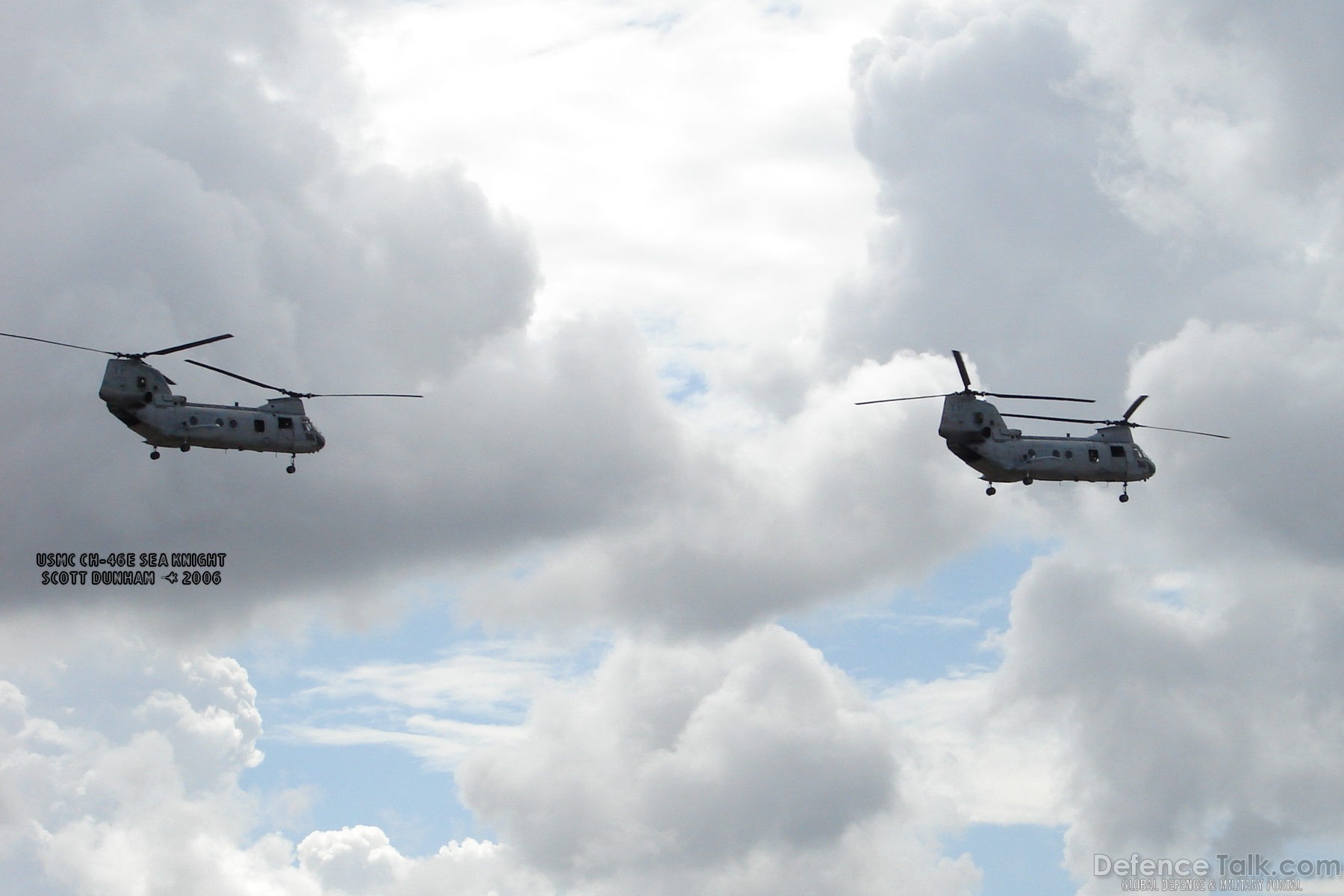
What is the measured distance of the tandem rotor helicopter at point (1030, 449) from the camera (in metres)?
146

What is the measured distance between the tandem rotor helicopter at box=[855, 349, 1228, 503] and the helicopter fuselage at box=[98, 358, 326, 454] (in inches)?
2341

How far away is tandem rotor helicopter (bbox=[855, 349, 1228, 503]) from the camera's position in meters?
146

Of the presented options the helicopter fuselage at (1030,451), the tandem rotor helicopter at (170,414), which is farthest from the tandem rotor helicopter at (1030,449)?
the tandem rotor helicopter at (170,414)

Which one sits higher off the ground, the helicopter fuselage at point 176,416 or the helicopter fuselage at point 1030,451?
the helicopter fuselage at point 1030,451

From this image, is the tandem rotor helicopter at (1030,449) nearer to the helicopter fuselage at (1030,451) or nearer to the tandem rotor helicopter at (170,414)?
the helicopter fuselage at (1030,451)

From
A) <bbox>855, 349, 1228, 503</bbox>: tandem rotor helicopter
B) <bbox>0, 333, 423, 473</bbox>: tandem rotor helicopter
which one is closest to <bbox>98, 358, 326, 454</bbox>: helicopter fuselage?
<bbox>0, 333, 423, 473</bbox>: tandem rotor helicopter

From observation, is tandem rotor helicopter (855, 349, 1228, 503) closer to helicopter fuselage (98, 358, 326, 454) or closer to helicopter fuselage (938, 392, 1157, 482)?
helicopter fuselage (938, 392, 1157, 482)

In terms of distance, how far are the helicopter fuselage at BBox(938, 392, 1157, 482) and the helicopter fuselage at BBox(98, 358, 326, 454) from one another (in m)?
59.5

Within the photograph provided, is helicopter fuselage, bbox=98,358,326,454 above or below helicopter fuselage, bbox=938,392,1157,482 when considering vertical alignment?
below

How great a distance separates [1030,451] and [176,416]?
74.7 metres

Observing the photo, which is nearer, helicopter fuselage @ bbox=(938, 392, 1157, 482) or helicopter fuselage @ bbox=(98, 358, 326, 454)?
helicopter fuselage @ bbox=(98, 358, 326, 454)

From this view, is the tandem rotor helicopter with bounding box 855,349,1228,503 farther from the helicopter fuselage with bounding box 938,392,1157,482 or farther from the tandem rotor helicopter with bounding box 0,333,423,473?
the tandem rotor helicopter with bounding box 0,333,423,473

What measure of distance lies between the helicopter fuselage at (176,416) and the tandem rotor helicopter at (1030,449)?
59455mm

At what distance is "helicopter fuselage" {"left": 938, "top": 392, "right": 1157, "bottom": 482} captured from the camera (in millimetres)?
146500
